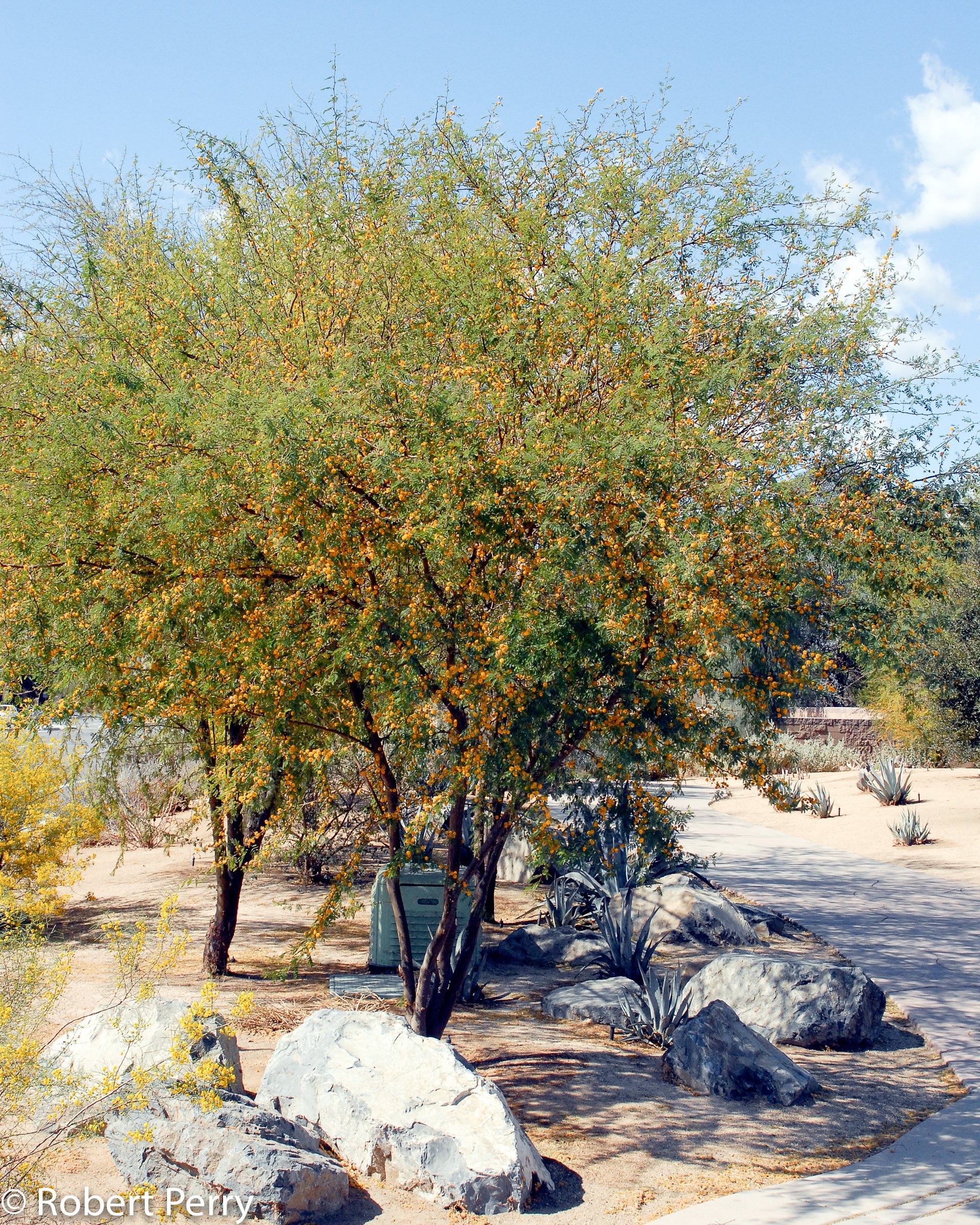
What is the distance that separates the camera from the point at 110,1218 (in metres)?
4.39

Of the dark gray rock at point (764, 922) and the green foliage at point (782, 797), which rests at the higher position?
the green foliage at point (782, 797)

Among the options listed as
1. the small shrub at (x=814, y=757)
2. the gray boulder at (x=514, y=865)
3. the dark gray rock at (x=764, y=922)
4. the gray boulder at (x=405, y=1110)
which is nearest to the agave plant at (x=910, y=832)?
the dark gray rock at (x=764, y=922)

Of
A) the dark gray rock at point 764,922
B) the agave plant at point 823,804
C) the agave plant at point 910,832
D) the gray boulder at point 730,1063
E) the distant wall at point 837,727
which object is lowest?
the gray boulder at point 730,1063

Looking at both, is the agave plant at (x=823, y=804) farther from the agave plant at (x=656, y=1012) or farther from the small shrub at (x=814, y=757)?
the agave plant at (x=656, y=1012)

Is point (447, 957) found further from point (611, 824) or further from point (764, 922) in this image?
point (764, 922)

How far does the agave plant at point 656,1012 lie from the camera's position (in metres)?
7.74

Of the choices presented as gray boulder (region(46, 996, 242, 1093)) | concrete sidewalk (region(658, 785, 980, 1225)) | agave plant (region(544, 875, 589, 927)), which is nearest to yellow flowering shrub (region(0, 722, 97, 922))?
gray boulder (region(46, 996, 242, 1093))

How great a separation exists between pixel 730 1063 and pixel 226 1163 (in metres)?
3.38

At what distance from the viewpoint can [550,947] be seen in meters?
10.5

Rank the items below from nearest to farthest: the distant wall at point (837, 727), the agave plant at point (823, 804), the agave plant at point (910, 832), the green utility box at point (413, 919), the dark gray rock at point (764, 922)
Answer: the green utility box at point (413, 919) < the dark gray rock at point (764, 922) < the agave plant at point (910, 832) < the agave plant at point (823, 804) < the distant wall at point (837, 727)

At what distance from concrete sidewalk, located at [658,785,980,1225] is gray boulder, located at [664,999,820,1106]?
2.52 ft

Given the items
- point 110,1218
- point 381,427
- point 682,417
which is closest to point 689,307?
point 682,417

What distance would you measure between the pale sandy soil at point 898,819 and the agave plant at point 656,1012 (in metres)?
7.94

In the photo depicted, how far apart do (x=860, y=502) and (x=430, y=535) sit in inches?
94.4
